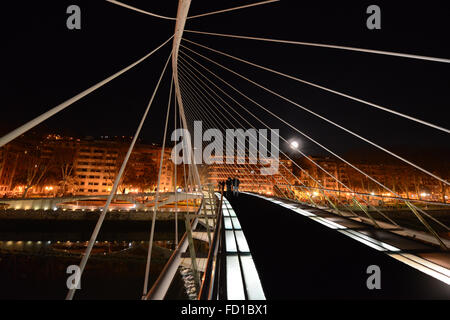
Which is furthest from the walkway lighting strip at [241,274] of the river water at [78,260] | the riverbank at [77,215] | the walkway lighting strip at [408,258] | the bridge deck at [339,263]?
the riverbank at [77,215]

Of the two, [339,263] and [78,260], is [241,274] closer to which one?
[339,263]

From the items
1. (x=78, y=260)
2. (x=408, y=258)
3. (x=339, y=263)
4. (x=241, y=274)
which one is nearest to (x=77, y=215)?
(x=78, y=260)

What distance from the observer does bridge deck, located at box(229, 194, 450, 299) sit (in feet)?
6.34

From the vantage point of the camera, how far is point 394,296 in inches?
73.8

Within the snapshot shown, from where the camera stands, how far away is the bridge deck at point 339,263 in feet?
6.34

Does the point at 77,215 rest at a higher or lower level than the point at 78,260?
higher

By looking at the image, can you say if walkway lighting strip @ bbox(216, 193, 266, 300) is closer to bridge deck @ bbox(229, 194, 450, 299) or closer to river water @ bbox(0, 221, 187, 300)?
bridge deck @ bbox(229, 194, 450, 299)

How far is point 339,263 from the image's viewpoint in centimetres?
262

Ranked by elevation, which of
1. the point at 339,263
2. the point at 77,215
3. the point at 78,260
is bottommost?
the point at 78,260

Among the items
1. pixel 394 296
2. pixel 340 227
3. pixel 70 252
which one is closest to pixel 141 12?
pixel 394 296

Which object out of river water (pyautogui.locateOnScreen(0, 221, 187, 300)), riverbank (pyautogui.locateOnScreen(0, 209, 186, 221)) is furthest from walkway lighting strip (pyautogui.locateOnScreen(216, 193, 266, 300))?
riverbank (pyautogui.locateOnScreen(0, 209, 186, 221))

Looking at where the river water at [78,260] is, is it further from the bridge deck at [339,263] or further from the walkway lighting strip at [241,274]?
the walkway lighting strip at [241,274]

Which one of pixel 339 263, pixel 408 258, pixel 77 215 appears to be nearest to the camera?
pixel 339 263
